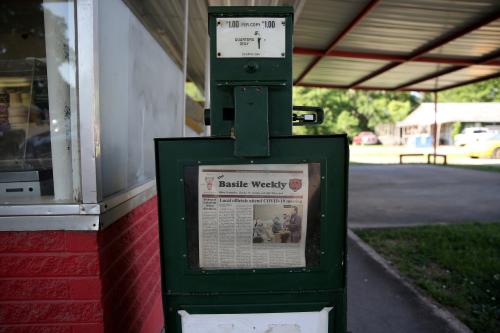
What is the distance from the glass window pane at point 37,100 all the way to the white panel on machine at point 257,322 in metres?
0.83

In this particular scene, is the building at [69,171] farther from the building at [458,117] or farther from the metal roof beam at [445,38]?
the building at [458,117]

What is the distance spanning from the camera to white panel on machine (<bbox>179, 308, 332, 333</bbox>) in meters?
1.79

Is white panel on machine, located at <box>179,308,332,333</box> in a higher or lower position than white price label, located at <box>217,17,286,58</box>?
lower

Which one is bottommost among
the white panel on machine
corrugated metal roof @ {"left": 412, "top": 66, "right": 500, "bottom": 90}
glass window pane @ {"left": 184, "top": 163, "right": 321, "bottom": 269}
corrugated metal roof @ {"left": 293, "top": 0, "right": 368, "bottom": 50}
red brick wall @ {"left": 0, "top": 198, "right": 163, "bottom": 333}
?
the white panel on machine

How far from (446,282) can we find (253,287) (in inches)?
122

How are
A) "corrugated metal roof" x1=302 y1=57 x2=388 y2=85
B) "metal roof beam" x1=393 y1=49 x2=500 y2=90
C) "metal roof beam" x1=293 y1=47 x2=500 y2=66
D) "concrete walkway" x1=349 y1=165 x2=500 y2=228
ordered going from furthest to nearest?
"corrugated metal roof" x1=302 y1=57 x2=388 y2=85 → "metal roof beam" x1=393 y1=49 x2=500 y2=90 → "metal roof beam" x1=293 y1=47 x2=500 y2=66 → "concrete walkway" x1=349 y1=165 x2=500 y2=228

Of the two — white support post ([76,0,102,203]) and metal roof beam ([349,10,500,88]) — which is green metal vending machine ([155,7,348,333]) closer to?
white support post ([76,0,102,203])

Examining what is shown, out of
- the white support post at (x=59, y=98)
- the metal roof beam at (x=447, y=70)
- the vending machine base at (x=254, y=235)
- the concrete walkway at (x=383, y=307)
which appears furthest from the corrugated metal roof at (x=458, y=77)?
the white support post at (x=59, y=98)

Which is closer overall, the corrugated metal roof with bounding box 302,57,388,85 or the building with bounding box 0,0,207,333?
the building with bounding box 0,0,207,333

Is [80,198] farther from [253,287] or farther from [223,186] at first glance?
[253,287]

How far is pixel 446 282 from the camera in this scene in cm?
403

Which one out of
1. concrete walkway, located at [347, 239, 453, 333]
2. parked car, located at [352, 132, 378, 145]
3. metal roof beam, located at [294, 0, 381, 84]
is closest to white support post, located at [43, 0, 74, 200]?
concrete walkway, located at [347, 239, 453, 333]

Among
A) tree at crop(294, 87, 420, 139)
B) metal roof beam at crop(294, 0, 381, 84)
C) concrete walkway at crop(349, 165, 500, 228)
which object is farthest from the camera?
tree at crop(294, 87, 420, 139)

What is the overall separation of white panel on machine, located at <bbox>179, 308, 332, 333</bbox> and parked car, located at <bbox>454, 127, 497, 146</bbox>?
73.1 feet
